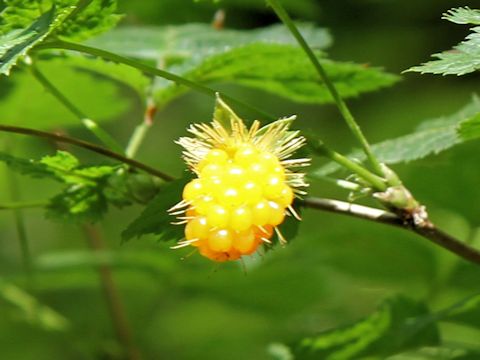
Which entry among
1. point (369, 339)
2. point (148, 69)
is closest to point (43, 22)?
point (148, 69)

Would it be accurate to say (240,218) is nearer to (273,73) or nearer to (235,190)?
(235,190)

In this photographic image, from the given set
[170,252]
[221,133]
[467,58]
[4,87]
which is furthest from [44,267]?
[467,58]

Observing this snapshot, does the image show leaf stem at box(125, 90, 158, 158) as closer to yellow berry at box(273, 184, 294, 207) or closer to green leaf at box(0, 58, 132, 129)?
green leaf at box(0, 58, 132, 129)

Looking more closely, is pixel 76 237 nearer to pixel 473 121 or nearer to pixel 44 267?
pixel 44 267

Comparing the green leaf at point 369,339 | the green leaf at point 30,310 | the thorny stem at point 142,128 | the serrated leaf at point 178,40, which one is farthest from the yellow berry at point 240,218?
the green leaf at point 30,310

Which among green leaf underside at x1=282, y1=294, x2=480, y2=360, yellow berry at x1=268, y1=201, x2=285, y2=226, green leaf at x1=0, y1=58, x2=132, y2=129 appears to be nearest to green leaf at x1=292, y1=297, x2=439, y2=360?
green leaf underside at x1=282, y1=294, x2=480, y2=360

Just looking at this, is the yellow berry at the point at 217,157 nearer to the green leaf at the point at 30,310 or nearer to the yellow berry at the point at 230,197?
the yellow berry at the point at 230,197
